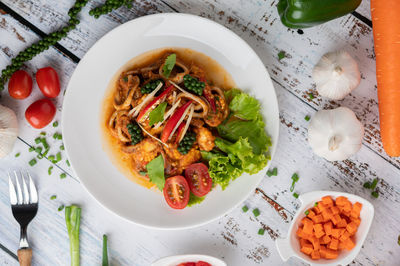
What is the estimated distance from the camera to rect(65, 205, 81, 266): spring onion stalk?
3475 millimetres

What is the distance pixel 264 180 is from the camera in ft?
11.5

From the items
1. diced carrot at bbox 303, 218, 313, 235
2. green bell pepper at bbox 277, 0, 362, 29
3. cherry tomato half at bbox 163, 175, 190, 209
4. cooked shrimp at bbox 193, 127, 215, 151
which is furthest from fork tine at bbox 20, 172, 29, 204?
green bell pepper at bbox 277, 0, 362, 29

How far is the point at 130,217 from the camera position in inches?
128

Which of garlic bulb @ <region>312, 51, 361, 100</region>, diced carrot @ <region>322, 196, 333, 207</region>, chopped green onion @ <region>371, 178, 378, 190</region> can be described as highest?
garlic bulb @ <region>312, 51, 361, 100</region>

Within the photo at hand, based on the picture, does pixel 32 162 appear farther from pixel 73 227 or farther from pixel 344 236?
pixel 344 236

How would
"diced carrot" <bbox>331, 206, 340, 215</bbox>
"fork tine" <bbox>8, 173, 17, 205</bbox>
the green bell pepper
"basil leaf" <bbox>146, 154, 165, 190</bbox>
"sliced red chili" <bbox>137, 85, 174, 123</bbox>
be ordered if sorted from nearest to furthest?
the green bell pepper → "sliced red chili" <bbox>137, 85, 174, 123</bbox> → "basil leaf" <bbox>146, 154, 165, 190</bbox> → "diced carrot" <bbox>331, 206, 340, 215</bbox> → "fork tine" <bbox>8, 173, 17, 205</bbox>

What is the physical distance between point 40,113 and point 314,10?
2473 millimetres

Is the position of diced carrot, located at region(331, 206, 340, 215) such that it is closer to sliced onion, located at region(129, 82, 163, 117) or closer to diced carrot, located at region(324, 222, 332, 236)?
diced carrot, located at region(324, 222, 332, 236)

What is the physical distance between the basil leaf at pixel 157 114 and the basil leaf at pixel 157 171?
37 centimetres

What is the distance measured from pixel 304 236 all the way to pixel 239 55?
5.63 feet

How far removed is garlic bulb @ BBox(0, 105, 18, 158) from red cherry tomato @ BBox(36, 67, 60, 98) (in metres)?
0.37

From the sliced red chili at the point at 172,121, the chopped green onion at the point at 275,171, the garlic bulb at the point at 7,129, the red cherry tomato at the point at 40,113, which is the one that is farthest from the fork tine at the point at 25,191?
the chopped green onion at the point at 275,171

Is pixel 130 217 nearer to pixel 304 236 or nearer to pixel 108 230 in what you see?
pixel 108 230

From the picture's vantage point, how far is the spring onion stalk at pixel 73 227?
137 inches
